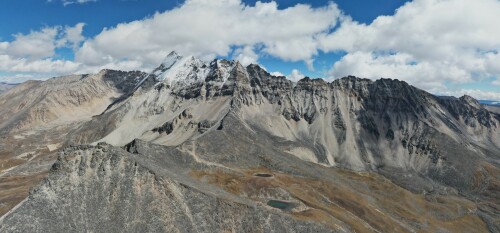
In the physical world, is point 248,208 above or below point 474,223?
above

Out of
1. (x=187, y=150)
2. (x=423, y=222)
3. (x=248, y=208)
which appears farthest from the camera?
(x=187, y=150)

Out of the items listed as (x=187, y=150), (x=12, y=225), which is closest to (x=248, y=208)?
(x=12, y=225)

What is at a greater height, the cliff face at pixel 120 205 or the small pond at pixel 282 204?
the cliff face at pixel 120 205

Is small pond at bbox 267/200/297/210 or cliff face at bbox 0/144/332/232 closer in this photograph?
cliff face at bbox 0/144/332/232

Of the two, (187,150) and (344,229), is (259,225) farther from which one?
(187,150)

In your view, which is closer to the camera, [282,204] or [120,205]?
[120,205]

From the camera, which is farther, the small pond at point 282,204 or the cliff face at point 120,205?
the small pond at point 282,204

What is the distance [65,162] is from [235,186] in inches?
2599

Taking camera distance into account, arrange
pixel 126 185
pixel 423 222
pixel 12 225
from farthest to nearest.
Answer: pixel 423 222 < pixel 126 185 < pixel 12 225

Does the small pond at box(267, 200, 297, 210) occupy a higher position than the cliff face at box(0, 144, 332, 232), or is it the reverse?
the cliff face at box(0, 144, 332, 232)

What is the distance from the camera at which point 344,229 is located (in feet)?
372

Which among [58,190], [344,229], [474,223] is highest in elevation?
[58,190]

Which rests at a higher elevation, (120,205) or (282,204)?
(120,205)

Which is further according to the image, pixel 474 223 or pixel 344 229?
pixel 474 223
